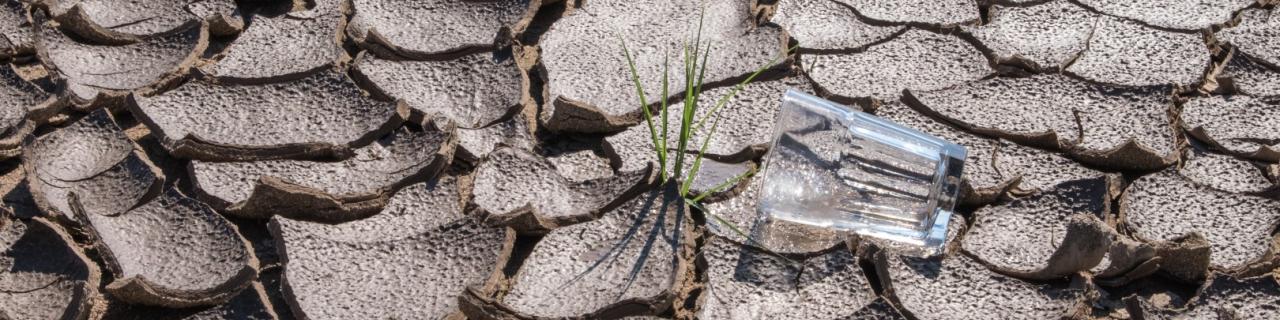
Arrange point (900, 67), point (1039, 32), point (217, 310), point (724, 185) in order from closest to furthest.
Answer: point (217, 310)
point (724, 185)
point (900, 67)
point (1039, 32)

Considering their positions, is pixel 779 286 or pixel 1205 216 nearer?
pixel 779 286

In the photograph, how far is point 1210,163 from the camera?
5.76 ft

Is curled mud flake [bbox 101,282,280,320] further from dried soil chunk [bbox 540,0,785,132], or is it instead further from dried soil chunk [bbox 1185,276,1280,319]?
dried soil chunk [bbox 1185,276,1280,319]

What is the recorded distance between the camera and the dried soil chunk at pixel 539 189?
1595mm

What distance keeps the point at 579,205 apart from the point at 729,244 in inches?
6.8

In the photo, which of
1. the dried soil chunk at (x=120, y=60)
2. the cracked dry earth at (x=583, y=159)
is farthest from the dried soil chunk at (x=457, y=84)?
the dried soil chunk at (x=120, y=60)

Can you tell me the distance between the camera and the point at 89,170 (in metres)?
1.67

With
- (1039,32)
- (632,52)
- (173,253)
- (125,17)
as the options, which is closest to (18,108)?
(125,17)

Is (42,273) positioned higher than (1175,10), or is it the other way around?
(1175,10)

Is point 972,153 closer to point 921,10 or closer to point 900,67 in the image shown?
point 900,67

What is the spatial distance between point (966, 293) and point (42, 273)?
908 mm

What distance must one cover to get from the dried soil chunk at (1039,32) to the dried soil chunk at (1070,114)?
2.6 inches

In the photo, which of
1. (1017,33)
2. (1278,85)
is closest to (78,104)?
(1017,33)

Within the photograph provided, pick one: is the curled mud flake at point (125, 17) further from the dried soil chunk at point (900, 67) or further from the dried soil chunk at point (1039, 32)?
the dried soil chunk at point (1039, 32)
